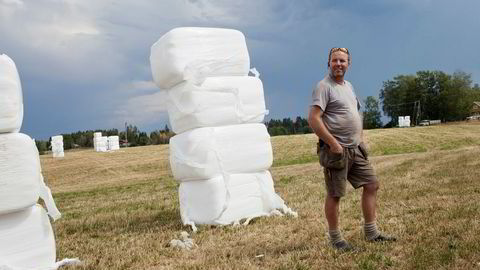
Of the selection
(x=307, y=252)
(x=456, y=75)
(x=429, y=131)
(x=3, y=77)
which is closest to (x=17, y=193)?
(x=3, y=77)

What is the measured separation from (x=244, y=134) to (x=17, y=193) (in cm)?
302

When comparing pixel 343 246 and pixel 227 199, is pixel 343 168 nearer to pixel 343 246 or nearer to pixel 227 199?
pixel 343 246

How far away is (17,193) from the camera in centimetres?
434

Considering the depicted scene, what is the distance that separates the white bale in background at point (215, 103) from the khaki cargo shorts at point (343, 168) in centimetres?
218

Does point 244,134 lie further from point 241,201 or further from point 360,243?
point 360,243

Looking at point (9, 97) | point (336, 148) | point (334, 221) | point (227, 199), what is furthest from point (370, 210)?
point (9, 97)

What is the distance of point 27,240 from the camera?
4.48 metres

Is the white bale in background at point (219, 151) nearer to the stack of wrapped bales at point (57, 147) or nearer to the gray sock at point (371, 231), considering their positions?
the gray sock at point (371, 231)

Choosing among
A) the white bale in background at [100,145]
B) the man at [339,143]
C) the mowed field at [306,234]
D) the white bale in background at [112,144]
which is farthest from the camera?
the white bale in background at [112,144]

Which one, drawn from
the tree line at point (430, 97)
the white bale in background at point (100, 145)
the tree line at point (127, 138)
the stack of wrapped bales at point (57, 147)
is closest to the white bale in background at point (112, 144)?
the white bale in background at point (100, 145)

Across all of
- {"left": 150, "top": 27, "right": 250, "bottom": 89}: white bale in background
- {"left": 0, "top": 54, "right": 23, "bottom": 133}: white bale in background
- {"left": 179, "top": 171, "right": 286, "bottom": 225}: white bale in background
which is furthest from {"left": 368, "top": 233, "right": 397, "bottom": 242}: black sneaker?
{"left": 0, "top": 54, "right": 23, "bottom": 133}: white bale in background

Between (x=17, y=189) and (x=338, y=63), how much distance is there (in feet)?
9.78

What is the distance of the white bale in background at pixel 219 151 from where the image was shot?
6.22 m

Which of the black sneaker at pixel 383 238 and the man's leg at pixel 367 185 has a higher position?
the man's leg at pixel 367 185
